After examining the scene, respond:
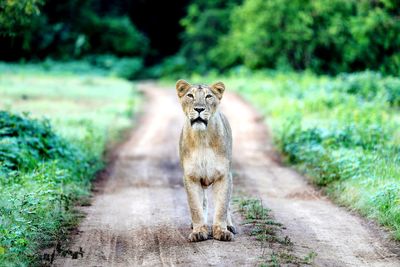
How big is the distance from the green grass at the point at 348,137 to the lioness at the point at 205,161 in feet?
7.33

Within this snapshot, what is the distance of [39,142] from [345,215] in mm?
6099

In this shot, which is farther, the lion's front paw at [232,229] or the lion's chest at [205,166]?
Answer: the lion's front paw at [232,229]

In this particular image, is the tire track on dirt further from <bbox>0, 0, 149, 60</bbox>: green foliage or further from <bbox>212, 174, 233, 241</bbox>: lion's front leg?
<bbox>0, 0, 149, 60</bbox>: green foliage

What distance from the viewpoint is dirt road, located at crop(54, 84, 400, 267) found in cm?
772

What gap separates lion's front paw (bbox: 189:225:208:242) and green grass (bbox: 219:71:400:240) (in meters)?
2.39

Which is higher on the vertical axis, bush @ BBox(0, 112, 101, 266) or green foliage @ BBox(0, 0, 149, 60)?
green foliage @ BBox(0, 0, 149, 60)

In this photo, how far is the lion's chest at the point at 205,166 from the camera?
848 centimetres

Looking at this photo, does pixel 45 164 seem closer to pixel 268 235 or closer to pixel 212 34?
pixel 268 235

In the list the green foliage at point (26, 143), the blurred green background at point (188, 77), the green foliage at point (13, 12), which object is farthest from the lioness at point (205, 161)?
the green foliage at point (13, 12)

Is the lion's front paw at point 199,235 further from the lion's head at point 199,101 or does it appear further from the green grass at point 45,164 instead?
the green grass at point 45,164

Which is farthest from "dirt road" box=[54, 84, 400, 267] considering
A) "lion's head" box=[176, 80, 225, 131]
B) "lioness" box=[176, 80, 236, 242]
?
"lion's head" box=[176, 80, 225, 131]

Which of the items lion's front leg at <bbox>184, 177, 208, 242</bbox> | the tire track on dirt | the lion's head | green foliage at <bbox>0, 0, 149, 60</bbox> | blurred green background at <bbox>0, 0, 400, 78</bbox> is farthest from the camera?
green foliage at <bbox>0, 0, 149, 60</bbox>

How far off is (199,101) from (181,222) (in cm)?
216

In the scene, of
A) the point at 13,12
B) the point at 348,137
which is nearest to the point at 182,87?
the point at 13,12
